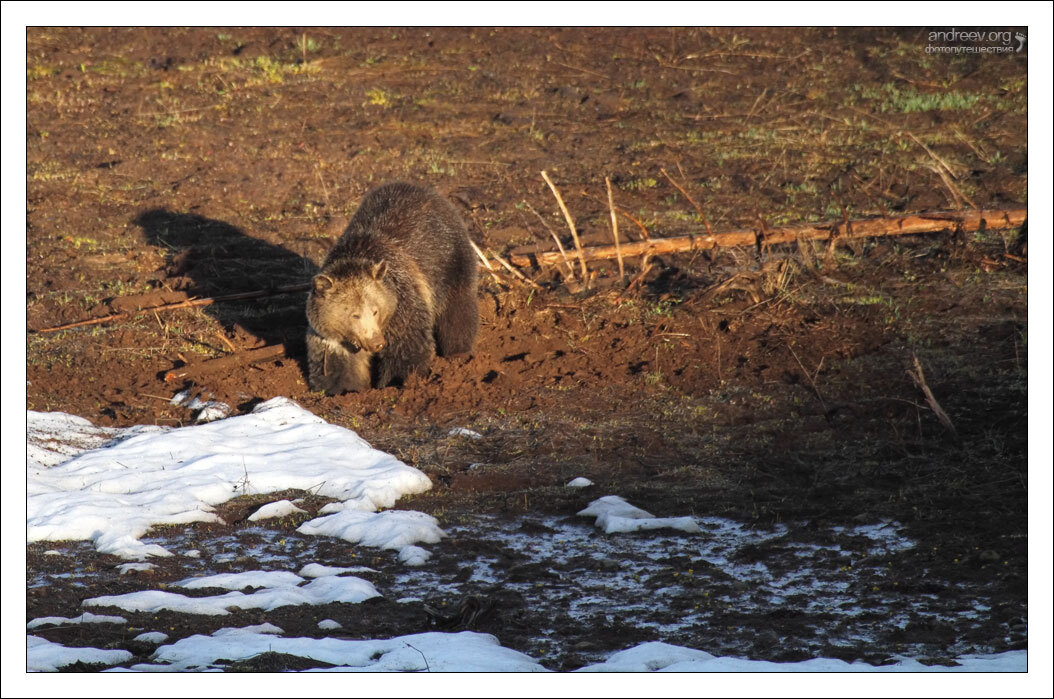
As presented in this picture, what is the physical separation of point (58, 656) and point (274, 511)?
2059 mm

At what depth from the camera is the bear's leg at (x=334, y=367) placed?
339 inches

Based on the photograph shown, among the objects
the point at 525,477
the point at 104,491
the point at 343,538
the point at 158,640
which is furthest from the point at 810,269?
the point at 158,640

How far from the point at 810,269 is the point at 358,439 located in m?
4.84

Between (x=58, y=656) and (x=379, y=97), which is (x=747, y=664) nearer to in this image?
(x=58, y=656)

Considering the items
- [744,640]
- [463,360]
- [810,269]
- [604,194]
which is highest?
[604,194]

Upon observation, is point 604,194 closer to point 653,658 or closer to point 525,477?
point 525,477

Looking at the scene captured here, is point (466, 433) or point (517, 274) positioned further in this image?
point (517, 274)

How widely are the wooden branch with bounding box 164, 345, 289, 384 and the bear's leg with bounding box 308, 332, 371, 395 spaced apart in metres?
0.68

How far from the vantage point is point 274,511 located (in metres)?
6.62

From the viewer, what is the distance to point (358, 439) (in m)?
7.74

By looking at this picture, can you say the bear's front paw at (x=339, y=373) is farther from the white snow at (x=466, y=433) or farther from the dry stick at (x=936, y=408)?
the dry stick at (x=936, y=408)

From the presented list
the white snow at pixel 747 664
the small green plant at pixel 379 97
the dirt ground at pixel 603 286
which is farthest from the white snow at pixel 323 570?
the small green plant at pixel 379 97

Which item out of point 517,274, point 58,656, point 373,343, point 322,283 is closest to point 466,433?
point 373,343

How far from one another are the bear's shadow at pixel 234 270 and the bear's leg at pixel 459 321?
4.09 feet
